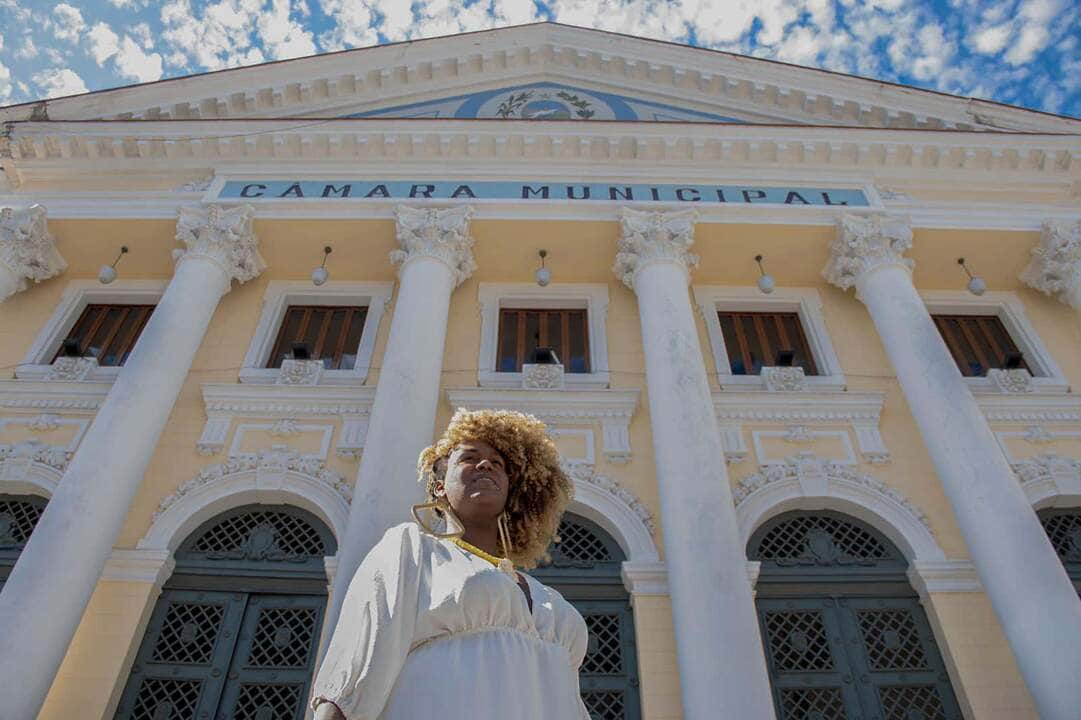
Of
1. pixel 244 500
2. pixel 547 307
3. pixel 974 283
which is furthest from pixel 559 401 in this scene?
pixel 974 283

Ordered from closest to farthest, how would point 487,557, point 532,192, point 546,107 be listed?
point 487,557 → point 532,192 → point 546,107

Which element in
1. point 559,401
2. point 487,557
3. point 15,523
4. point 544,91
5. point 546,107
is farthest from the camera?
point 544,91

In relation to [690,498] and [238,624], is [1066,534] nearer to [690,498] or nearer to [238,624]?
[690,498]

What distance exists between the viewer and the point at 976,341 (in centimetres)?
1082

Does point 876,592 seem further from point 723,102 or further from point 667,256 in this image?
point 723,102

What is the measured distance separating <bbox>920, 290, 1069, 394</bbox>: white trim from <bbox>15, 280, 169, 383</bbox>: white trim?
11000mm

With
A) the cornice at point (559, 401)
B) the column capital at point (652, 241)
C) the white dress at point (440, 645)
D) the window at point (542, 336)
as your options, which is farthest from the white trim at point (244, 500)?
the white dress at point (440, 645)

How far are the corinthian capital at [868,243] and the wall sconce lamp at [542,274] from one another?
3.94 m

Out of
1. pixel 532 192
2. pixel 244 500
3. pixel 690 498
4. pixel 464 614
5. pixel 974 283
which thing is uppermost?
pixel 532 192

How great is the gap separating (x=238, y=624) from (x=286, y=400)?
2.75 meters

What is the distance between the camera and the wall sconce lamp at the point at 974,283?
10.6 m

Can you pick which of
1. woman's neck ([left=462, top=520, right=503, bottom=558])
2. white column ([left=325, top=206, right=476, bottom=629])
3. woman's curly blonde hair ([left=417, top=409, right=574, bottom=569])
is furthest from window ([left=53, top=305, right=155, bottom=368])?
woman's neck ([left=462, top=520, right=503, bottom=558])

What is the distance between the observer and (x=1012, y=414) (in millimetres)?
9453

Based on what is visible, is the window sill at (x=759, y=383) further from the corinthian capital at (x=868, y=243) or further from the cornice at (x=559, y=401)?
the corinthian capital at (x=868, y=243)
